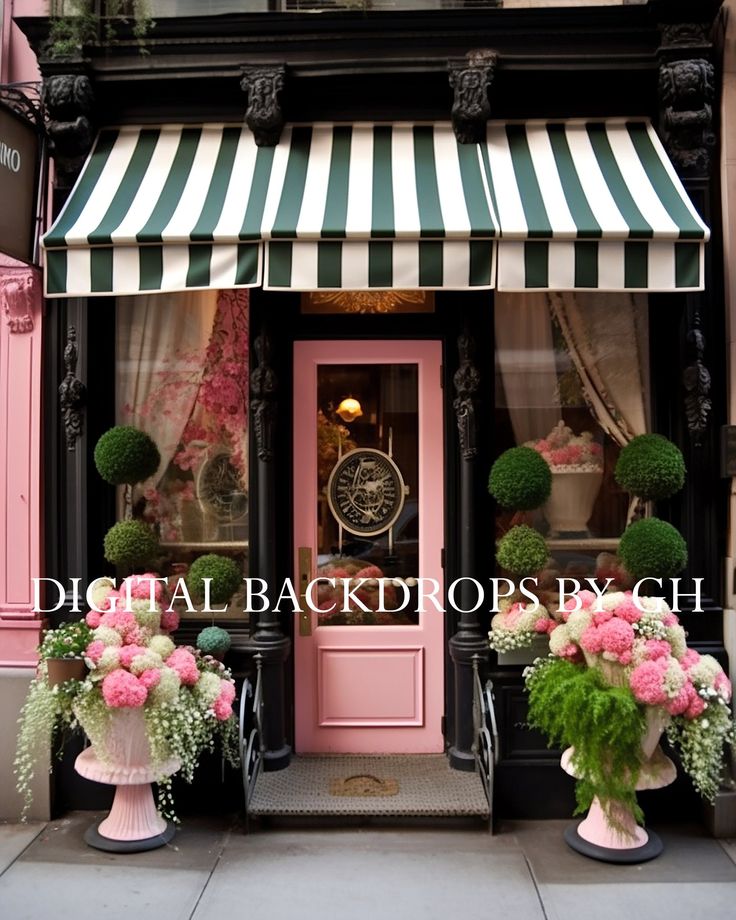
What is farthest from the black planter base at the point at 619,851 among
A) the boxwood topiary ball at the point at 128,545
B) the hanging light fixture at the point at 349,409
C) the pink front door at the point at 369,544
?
the boxwood topiary ball at the point at 128,545

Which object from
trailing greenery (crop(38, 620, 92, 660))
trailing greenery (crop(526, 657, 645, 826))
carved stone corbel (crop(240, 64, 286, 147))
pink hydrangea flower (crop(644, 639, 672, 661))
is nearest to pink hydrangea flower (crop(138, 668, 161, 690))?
trailing greenery (crop(38, 620, 92, 660))

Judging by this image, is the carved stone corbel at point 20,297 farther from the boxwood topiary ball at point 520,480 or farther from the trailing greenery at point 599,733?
the trailing greenery at point 599,733

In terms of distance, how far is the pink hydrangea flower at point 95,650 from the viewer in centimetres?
493

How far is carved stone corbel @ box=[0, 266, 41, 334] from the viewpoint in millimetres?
5730

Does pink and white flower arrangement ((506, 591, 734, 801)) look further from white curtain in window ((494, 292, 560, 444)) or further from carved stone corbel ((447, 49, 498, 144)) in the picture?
carved stone corbel ((447, 49, 498, 144))

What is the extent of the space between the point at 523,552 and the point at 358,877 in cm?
220

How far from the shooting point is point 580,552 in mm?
5977

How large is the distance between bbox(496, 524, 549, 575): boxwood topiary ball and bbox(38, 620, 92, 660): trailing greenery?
2689 mm

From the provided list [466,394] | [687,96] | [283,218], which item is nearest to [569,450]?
[466,394]

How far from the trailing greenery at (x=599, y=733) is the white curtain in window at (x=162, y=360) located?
3.23m

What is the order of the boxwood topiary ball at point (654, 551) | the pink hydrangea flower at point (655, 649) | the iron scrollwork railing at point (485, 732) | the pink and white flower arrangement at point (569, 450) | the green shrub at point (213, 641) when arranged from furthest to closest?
the pink and white flower arrangement at point (569, 450) < the green shrub at point (213, 641) < the boxwood topiary ball at point (654, 551) < the iron scrollwork railing at point (485, 732) < the pink hydrangea flower at point (655, 649)

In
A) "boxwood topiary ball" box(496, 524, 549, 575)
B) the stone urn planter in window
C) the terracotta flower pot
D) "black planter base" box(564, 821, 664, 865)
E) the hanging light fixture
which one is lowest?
"black planter base" box(564, 821, 664, 865)

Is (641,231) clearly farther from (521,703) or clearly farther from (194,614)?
(194,614)

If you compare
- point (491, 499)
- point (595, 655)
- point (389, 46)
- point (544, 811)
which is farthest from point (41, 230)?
point (544, 811)
